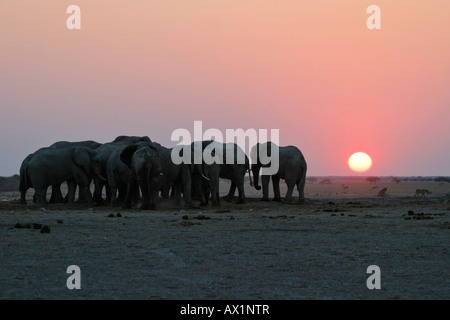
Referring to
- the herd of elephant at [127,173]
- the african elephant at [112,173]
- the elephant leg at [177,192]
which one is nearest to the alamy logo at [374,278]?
the herd of elephant at [127,173]

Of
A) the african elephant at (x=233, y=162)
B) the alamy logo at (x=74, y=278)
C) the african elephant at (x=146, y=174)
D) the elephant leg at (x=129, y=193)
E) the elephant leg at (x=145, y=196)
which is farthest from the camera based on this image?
the african elephant at (x=233, y=162)

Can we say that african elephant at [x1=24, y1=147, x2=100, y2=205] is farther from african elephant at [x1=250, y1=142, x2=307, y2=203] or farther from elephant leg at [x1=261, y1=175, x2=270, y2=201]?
african elephant at [x1=250, y1=142, x2=307, y2=203]

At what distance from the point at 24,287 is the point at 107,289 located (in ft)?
4.14

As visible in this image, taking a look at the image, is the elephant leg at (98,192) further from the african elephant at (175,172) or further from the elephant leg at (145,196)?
the elephant leg at (145,196)

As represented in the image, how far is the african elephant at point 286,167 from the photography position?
3806 centimetres

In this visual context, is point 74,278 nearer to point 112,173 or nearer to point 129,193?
point 129,193

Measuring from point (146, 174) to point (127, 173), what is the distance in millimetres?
2472

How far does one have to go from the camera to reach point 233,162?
36.1 metres

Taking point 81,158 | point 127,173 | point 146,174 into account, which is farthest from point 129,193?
point 81,158

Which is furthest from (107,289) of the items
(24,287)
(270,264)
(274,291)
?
(270,264)

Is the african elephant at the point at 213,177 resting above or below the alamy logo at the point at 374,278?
above

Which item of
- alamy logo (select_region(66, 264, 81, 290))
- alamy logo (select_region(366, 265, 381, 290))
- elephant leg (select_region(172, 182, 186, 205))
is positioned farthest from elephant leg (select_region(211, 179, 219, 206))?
alamy logo (select_region(66, 264, 81, 290))

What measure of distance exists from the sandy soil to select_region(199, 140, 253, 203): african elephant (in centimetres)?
1109

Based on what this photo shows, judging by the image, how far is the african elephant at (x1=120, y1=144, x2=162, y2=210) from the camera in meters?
29.6
